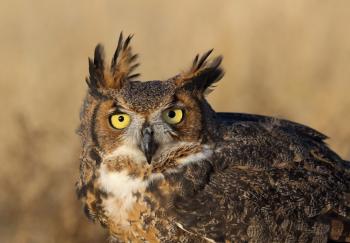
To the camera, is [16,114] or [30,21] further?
[30,21]

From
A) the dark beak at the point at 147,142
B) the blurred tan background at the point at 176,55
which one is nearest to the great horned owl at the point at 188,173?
the dark beak at the point at 147,142

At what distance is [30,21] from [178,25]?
1427 mm

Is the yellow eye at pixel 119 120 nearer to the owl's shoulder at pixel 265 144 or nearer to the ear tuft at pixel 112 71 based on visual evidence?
the ear tuft at pixel 112 71

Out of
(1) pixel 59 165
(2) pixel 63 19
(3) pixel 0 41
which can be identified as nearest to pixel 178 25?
(2) pixel 63 19

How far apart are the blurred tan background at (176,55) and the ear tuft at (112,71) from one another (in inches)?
79.2

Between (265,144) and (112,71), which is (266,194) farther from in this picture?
(112,71)

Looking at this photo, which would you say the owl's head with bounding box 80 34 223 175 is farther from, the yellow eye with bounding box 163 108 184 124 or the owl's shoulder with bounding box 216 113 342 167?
the owl's shoulder with bounding box 216 113 342 167

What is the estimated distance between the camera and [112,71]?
16.6 feet

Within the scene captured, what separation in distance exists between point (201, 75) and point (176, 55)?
3.74m

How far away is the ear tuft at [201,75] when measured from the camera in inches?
197

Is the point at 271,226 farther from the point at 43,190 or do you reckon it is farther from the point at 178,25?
the point at 178,25

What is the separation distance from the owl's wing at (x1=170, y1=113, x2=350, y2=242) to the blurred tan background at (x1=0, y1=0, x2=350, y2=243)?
7.35 feet

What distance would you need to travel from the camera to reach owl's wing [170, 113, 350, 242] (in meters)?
4.86

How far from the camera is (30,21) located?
8984 mm
